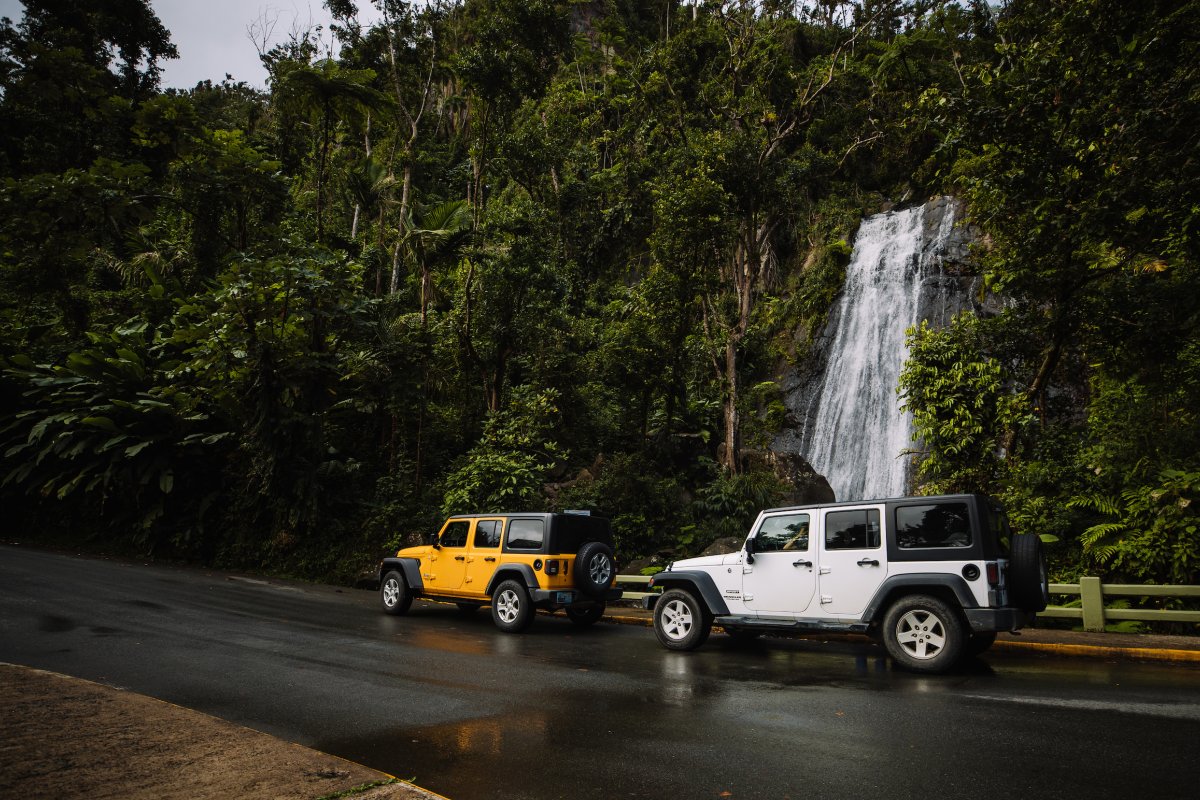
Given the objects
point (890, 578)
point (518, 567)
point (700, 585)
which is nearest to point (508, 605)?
point (518, 567)

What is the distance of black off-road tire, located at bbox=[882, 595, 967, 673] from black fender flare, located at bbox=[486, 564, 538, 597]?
201 inches

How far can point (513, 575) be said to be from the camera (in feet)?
35.4

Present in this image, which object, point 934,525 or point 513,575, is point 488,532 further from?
point 934,525

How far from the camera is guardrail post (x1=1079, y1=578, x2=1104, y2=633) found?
31.9ft

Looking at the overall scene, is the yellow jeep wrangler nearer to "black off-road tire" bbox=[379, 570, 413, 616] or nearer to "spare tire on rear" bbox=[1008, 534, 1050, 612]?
"black off-road tire" bbox=[379, 570, 413, 616]

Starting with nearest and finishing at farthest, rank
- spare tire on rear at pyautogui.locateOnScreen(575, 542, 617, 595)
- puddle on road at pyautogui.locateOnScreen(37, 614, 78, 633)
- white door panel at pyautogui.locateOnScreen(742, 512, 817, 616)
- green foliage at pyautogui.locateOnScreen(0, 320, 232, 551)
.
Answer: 1. white door panel at pyautogui.locateOnScreen(742, 512, 817, 616)
2. puddle on road at pyautogui.locateOnScreen(37, 614, 78, 633)
3. spare tire on rear at pyautogui.locateOnScreen(575, 542, 617, 595)
4. green foliage at pyautogui.locateOnScreen(0, 320, 232, 551)

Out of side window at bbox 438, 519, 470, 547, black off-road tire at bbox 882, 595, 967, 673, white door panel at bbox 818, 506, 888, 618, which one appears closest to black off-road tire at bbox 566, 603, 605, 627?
side window at bbox 438, 519, 470, 547

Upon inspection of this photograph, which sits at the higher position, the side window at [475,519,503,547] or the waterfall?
the waterfall

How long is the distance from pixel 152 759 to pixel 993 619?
7.24 m

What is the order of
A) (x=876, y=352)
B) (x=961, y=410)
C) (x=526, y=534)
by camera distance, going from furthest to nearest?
(x=876, y=352) → (x=961, y=410) → (x=526, y=534)

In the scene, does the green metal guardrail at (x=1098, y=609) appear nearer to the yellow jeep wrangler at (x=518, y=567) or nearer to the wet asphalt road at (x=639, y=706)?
the wet asphalt road at (x=639, y=706)

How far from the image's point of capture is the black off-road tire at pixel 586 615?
1157 cm

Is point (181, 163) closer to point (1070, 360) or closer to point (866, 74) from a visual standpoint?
point (1070, 360)

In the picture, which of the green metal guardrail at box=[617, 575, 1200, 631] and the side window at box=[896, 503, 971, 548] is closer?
the side window at box=[896, 503, 971, 548]
